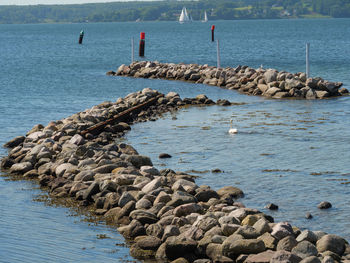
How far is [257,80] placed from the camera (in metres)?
30.8

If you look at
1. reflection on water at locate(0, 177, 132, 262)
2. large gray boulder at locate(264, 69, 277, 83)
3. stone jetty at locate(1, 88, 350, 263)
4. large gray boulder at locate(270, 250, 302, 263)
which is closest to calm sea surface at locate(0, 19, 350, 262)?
reflection on water at locate(0, 177, 132, 262)

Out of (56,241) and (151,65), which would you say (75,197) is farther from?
(151,65)

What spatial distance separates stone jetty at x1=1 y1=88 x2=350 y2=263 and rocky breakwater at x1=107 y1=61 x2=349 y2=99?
1107cm

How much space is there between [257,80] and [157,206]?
19531mm

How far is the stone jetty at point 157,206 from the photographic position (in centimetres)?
988

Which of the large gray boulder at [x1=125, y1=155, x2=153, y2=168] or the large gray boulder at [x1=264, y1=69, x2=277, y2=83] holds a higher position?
the large gray boulder at [x1=264, y1=69, x2=277, y2=83]

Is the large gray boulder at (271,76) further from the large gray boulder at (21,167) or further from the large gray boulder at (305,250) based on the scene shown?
the large gray boulder at (305,250)

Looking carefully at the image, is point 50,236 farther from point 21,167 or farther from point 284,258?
point 21,167

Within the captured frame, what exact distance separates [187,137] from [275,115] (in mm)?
4826

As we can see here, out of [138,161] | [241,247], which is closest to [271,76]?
[138,161]

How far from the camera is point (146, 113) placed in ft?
80.3

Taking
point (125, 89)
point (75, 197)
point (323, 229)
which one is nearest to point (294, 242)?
point (323, 229)

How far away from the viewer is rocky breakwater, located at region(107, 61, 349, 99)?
28.1 meters

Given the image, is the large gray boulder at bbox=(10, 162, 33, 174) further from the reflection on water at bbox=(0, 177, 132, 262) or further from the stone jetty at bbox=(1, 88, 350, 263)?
the reflection on water at bbox=(0, 177, 132, 262)
